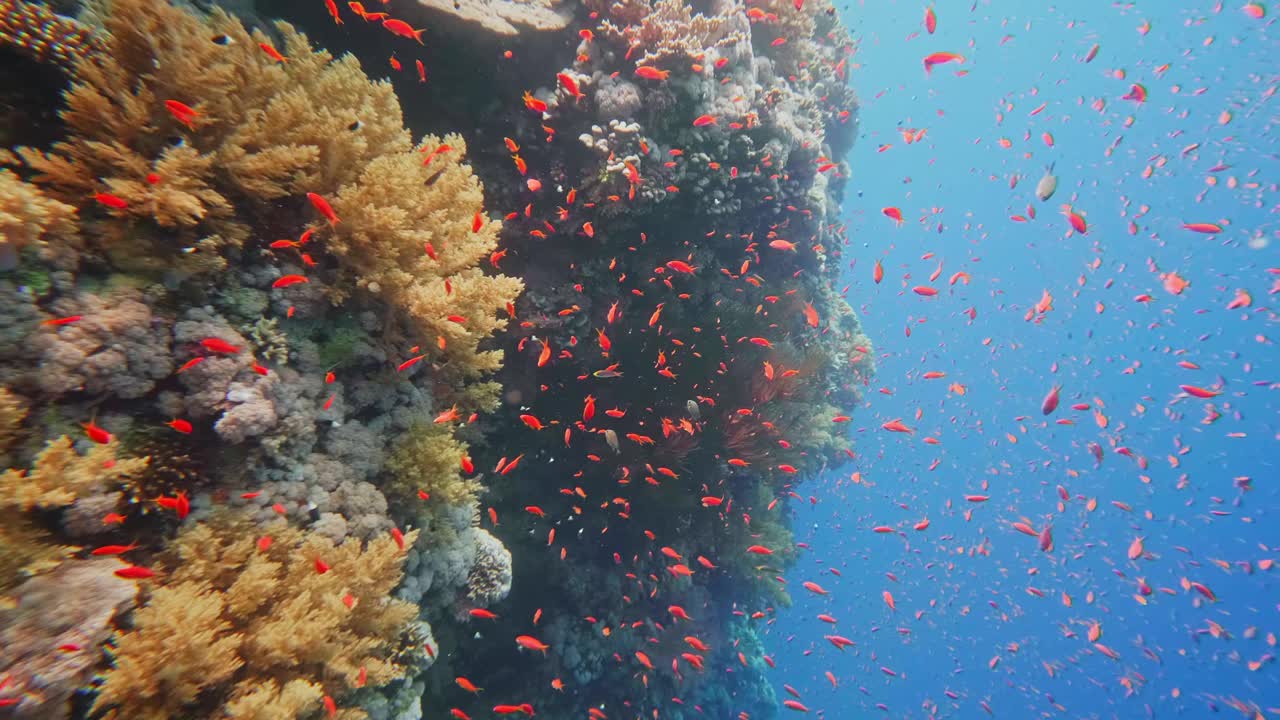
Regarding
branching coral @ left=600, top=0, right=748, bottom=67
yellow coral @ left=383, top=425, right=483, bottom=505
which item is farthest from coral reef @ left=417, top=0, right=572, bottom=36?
yellow coral @ left=383, top=425, right=483, bottom=505

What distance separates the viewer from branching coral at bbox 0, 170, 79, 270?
2.33 meters

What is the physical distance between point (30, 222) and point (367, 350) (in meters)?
1.75

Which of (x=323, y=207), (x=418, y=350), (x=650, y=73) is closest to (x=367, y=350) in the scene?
(x=418, y=350)

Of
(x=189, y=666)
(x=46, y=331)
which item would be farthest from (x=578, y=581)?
(x=46, y=331)

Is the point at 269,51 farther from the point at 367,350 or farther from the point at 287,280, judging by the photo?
the point at 367,350

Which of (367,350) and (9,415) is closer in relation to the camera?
(9,415)

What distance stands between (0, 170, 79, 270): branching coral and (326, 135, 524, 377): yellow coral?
1246mm

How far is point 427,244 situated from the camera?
12.6 ft

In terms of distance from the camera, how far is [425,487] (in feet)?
13.2

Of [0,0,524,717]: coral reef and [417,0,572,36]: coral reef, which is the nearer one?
[0,0,524,717]: coral reef

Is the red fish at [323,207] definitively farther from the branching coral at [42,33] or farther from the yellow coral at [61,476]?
the yellow coral at [61,476]

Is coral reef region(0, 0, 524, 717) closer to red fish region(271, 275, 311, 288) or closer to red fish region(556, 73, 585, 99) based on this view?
red fish region(271, 275, 311, 288)

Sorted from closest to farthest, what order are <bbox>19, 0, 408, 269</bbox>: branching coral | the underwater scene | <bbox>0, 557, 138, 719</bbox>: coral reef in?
<bbox>0, 557, 138, 719</bbox>: coral reef, the underwater scene, <bbox>19, 0, 408, 269</bbox>: branching coral

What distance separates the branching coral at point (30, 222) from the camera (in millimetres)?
2326
